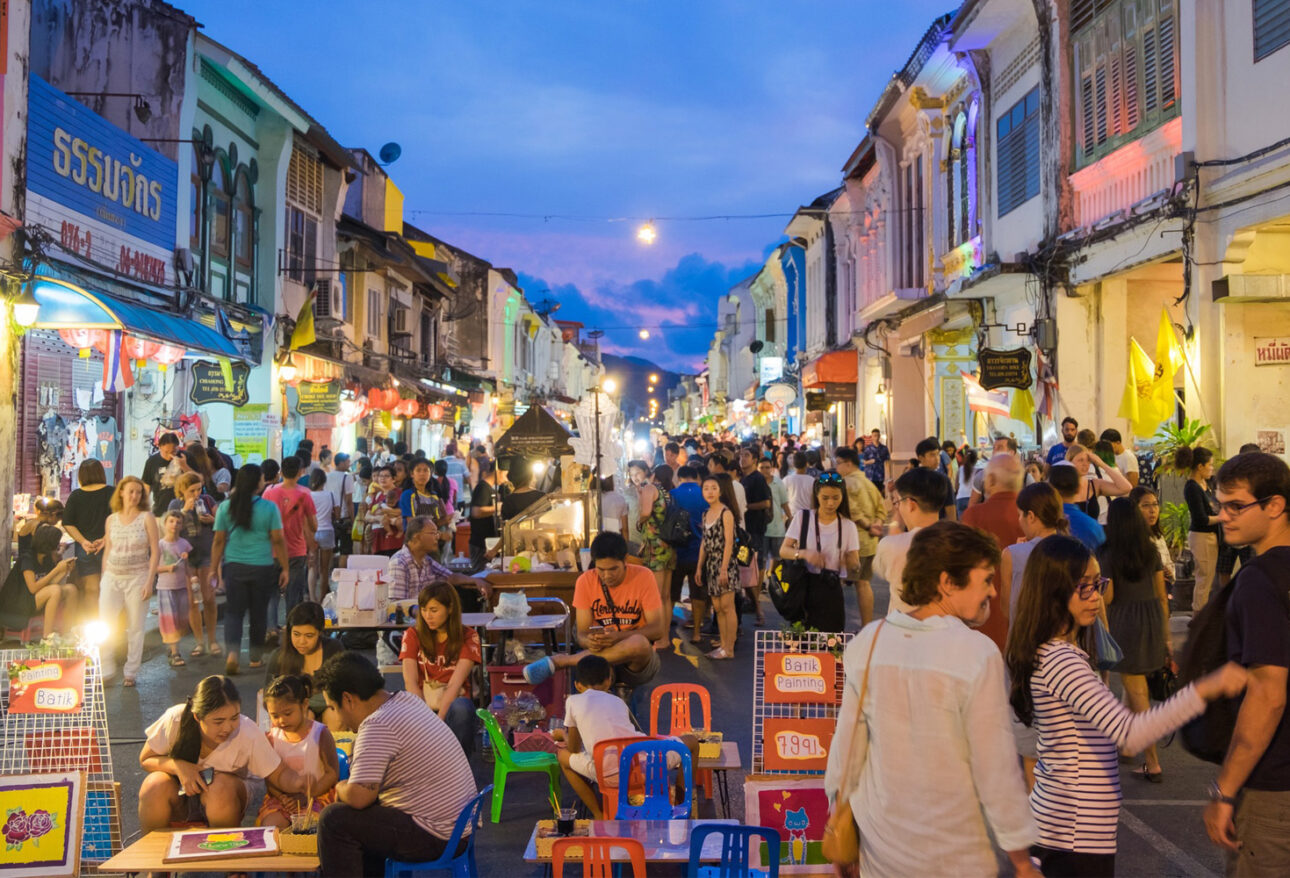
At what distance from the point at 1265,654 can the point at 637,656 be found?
4.86m

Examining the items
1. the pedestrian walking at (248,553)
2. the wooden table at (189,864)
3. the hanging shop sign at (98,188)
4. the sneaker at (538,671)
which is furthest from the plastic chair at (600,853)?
the hanging shop sign at (98,188)

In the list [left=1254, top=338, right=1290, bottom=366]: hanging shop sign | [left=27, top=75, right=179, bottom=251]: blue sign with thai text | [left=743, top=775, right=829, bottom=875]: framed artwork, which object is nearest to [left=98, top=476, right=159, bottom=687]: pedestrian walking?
[left=27, top=75, right=179, bottom=251]: blue sign with thai text

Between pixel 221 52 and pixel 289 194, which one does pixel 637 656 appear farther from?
pixel 289 194

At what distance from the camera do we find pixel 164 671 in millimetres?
10664

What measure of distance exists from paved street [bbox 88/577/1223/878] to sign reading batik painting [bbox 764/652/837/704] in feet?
2.77

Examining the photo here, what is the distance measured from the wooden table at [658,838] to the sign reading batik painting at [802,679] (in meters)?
1.23

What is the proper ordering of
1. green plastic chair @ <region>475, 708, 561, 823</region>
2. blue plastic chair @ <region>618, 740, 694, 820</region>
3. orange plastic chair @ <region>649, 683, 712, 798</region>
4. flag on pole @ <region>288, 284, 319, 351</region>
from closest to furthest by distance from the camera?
blue plastic chair @ <region>618, 740, 694, 820</region>, orange plastic chair @ <region>649, 683, 712, 798</region>, green plastic chair @ <region>475, 708, 561, 823</region>, flag on pole @ <region>288, 284, 319, 351</region>

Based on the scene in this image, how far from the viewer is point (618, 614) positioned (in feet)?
26.5

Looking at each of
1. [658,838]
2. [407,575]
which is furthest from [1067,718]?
[407,575]

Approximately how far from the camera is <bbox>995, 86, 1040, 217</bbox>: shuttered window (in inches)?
663

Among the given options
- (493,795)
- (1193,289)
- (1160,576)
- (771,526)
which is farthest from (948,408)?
(493,795)

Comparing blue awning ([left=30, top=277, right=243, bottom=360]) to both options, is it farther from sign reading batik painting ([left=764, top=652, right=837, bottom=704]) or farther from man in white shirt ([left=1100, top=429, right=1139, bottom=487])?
man in white shirt ([left=1100, top=429, right=1139, bottom=487])

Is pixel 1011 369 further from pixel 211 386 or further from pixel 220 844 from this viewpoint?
pixel 220 844

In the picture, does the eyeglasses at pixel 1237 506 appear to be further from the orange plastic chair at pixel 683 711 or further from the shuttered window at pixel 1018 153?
the shuttered window at pixel 1018 153
